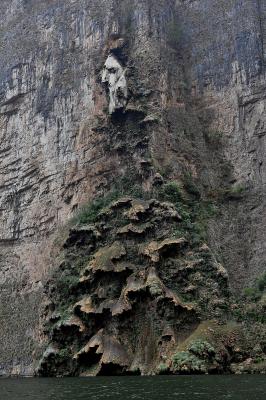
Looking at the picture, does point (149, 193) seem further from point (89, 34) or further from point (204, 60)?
point (89, 34)

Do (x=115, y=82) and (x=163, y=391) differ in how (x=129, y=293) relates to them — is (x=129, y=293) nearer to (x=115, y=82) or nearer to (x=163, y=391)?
(x=163, y=391)

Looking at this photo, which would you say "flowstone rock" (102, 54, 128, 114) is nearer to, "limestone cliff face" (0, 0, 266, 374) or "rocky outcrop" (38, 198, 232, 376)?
"limestone cliff face" (0, 0, 266, 374)

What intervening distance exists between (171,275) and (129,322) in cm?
513

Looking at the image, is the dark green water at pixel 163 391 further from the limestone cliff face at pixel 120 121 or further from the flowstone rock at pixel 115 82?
the flowstone rock at pixel 115 82

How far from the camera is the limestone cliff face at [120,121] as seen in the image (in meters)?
58.2

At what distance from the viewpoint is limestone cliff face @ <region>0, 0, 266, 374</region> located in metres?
58.2

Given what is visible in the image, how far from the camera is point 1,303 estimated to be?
64500 mm

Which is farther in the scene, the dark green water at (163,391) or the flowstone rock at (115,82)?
the flowstone rock at (115,82)

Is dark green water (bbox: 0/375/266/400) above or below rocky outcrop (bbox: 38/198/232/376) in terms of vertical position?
below

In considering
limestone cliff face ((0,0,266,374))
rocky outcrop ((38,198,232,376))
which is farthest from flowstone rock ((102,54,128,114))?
rocky outcrop ((38,198,232,376))

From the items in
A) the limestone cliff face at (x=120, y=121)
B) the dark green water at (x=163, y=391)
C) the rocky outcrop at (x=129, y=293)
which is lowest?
the dark green water at (x=163, y=391)

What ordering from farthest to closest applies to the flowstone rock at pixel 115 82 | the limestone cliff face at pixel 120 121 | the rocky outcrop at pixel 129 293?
the flowstone rock at pixel 115 82 < the limestone cliff face at pixel 120 121 < the rocky outcrop at pixel 129 293

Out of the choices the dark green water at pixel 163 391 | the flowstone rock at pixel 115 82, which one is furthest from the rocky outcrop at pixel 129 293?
the flowstone rock at pixel 115 82

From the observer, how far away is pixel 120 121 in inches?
2430
